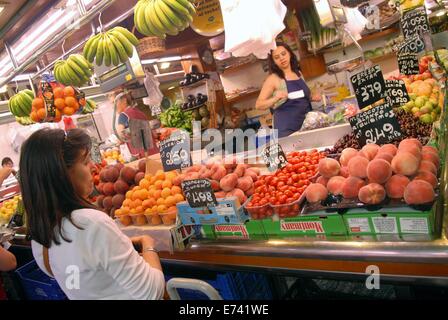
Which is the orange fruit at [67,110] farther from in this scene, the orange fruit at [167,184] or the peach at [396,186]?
the peach at [396,186]

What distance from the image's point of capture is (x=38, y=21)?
392 cm

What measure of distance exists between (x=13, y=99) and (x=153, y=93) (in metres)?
2.22

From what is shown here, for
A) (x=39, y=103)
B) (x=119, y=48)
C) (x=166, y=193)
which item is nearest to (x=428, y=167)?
(x=166, y=193)

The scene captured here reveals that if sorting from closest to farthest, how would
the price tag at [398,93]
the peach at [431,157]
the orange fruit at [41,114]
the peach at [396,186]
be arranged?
the peach at [396,186]
the peach at [431,157]
the price tag at [398,93]
the orange fruit at [41,114]

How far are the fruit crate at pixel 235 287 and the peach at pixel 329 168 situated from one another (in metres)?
0.90

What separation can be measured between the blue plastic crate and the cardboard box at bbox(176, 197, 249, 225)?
1916 mm

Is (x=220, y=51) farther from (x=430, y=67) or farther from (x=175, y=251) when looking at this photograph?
(x=175, y=251)

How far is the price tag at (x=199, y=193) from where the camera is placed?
6.72 feet

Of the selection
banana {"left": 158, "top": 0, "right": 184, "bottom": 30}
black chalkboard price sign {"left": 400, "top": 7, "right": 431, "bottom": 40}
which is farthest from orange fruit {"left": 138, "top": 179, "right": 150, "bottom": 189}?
black chalkboard price sign {"left": 400, "top": 7, "right": 431, "bottom": 40}

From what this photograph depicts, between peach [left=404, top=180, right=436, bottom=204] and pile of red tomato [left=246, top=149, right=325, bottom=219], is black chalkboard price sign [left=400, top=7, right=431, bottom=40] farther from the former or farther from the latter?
peach [left=404, top=180, right=436, bottom=204]

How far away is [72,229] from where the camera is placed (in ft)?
5.06

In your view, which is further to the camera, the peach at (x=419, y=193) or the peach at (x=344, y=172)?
the peach at (x=344, y=172)

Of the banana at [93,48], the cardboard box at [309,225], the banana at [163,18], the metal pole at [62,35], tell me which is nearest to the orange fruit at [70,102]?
the metal pole at [62,35]

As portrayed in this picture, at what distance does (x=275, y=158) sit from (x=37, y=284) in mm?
2954
